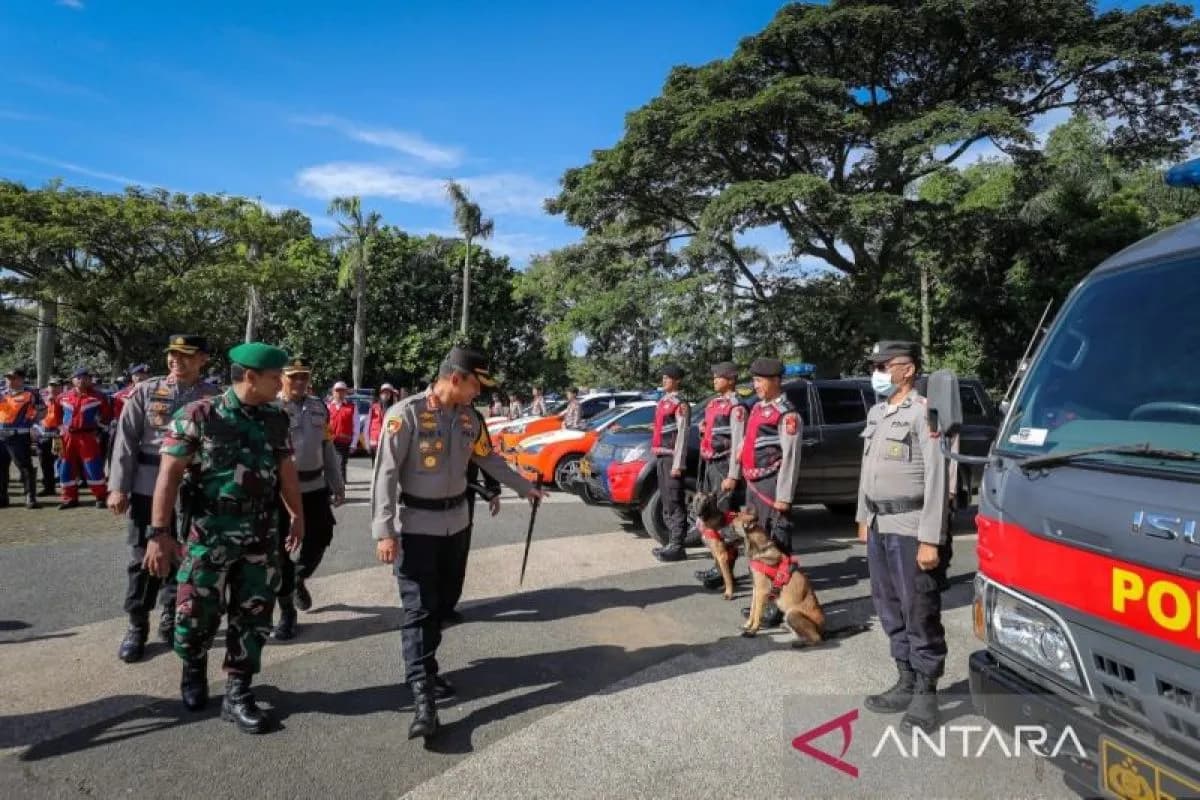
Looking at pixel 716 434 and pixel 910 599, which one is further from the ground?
pixel 716 434

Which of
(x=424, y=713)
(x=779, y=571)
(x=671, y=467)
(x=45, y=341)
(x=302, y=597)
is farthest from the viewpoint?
→ (x=45, y=341)

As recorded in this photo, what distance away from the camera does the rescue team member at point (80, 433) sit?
31.2 ft

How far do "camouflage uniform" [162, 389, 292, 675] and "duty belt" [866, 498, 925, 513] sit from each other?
3.08 metres

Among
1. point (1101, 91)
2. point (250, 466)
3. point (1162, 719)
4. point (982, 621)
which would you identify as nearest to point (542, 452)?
point (250, 466)

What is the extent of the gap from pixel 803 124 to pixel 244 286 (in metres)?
19.5

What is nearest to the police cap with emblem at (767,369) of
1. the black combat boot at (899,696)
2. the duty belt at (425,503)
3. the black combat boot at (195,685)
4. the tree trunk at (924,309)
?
the black combat boot at (899,696)

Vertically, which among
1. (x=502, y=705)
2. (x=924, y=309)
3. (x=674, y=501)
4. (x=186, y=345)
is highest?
(x=924, y=309)

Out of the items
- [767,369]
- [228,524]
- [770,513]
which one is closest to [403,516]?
[228,524]

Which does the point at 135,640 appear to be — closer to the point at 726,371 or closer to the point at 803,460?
the point at 726,371

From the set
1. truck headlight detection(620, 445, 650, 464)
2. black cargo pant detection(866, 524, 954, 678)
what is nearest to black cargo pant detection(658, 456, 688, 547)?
truck headlight detection(620, 445, 650, 464)

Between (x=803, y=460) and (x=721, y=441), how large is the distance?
212 cm

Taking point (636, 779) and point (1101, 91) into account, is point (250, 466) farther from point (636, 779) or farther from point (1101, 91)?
point (1101, 91)

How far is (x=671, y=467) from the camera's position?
694cm

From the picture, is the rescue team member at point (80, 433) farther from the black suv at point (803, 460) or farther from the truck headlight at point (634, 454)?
the truck headlight at point (634, 454)
